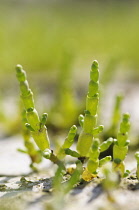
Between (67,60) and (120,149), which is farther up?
(67,60)

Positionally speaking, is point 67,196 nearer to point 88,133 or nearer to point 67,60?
point 88,133

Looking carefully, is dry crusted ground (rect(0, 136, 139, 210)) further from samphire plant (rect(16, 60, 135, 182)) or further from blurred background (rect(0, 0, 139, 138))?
blurred background (rect(0, 0, 139, 138))

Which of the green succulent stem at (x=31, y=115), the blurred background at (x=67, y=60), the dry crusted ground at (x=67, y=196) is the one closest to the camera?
the dry crusted ground at (x=67, y=196)

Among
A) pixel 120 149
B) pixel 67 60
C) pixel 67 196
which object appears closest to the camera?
pixel 67 196

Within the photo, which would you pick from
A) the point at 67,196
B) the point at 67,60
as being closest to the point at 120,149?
the point at 67,196

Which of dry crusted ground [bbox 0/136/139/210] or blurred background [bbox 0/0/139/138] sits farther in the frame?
blurred background [bbox 0/0/139/138]

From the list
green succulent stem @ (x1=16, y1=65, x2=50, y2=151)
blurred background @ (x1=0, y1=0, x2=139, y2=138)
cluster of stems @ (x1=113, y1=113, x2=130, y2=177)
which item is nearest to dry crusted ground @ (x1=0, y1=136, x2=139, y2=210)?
cluster of stems @ (x1=113, y1=113, x2=130, y2=177)

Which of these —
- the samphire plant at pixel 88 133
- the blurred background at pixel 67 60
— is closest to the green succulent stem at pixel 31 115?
the samphire plant at pixel 88 133

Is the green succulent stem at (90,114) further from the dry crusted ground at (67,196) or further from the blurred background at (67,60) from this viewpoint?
the blurred background at (67,60)

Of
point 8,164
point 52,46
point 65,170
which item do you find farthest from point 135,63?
point 65,170
